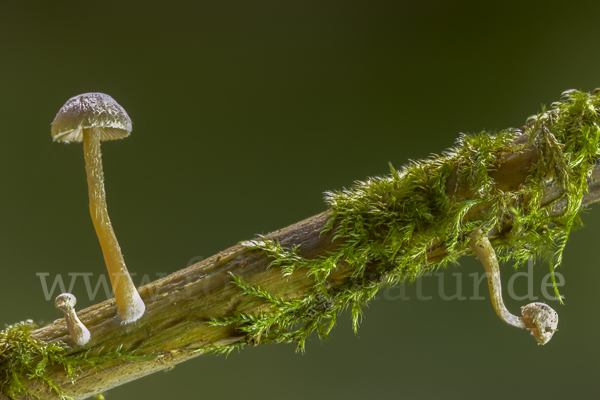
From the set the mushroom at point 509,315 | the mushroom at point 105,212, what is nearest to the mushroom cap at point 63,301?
the mushroom at point 105,212

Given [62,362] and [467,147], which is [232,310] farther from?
[467,147]

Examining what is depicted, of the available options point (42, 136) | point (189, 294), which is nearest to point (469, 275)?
point (189, 294)

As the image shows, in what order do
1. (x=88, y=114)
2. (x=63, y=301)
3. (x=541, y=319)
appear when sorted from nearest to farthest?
(x=88, y=114), (x=63, y=301), (x=541, y=319)

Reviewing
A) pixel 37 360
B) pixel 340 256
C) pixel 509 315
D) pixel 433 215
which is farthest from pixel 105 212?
pixel 509 315

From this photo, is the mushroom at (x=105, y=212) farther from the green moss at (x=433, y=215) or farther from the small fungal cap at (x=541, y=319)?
the small fungal cap at (x=541, y=319)

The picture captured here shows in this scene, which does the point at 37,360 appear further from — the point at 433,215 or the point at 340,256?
the point at 433,215

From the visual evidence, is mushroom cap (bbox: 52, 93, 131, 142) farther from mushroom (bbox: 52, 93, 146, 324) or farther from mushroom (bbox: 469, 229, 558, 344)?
mushroom (bbox: 469, 229, 558, 344)

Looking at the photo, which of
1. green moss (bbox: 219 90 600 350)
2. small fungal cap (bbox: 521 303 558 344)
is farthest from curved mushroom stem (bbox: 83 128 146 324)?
small fungal cap (bbox: 521 303 558 344)
